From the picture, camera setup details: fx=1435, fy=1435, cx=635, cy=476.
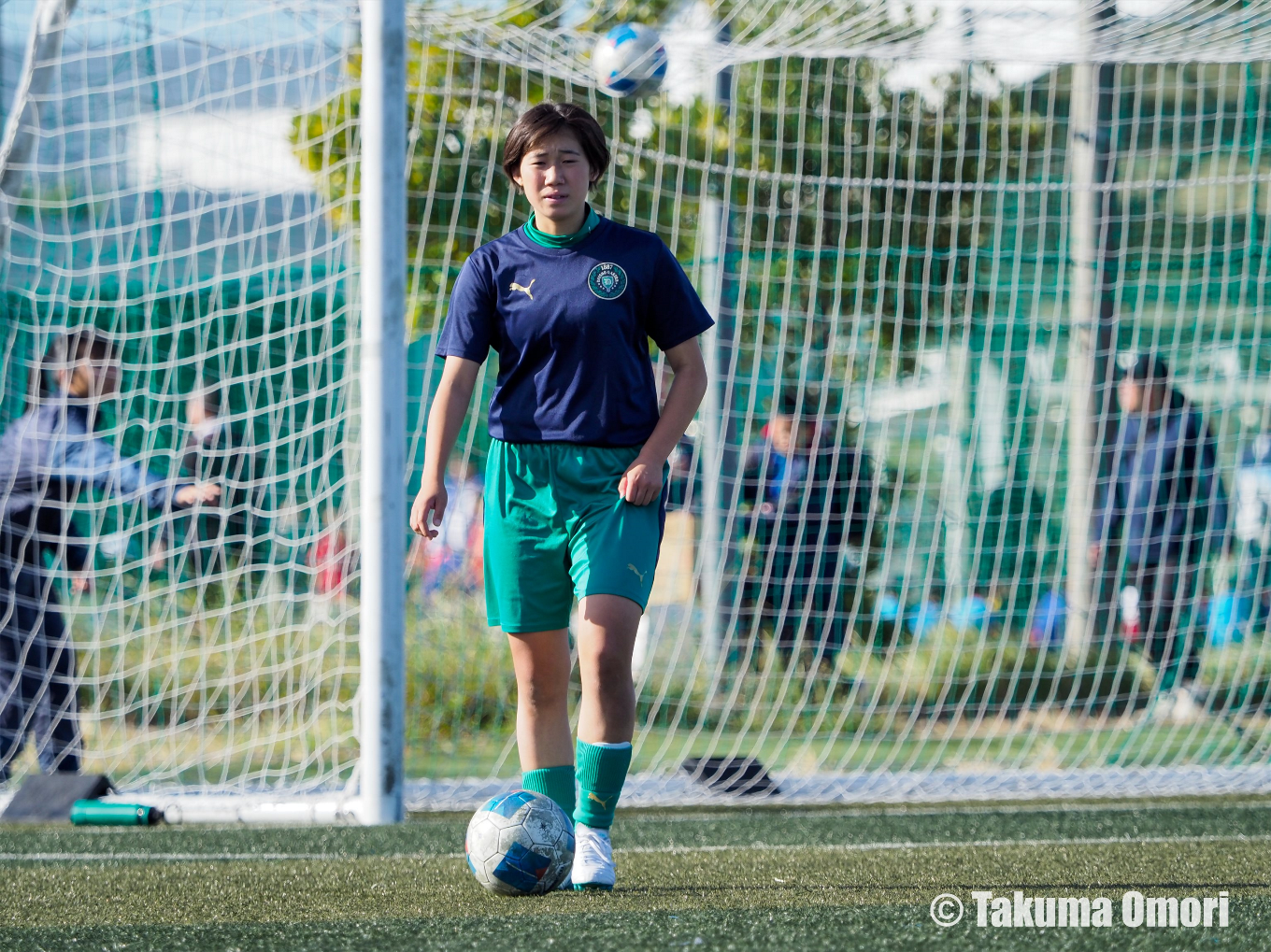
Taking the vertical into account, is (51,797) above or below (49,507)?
below

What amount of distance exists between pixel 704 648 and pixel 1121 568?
1949 millimetres

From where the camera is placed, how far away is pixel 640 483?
2953 mm

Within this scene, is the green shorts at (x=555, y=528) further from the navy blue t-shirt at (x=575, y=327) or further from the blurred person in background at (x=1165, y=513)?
the blurred person in background at (x=1165, y=513)

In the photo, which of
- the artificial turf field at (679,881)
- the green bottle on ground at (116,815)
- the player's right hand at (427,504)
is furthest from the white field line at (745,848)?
the player's right hand at (427,504)

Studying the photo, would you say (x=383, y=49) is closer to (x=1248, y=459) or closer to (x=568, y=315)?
(x=568, y=315)

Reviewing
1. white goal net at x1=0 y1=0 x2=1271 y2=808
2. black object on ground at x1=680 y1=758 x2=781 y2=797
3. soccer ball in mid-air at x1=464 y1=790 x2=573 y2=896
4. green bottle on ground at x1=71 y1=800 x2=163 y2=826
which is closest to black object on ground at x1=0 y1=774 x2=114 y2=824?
green bottle on ground at x1=71 y1=800 x2=163 y2=826

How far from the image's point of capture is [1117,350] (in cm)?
718

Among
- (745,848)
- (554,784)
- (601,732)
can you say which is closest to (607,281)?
(601,732)

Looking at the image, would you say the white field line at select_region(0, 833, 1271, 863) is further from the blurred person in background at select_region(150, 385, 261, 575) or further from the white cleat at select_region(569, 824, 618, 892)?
the blurred person in background at select_region(150, 385, 261, 575)

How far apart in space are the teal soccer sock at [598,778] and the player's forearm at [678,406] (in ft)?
2.00

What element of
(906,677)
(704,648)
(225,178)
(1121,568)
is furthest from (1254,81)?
(225,178)

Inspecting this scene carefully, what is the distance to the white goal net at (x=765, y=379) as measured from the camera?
17.9 feet

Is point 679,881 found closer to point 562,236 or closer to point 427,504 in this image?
point 427,504

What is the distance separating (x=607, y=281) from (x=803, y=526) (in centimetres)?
371
